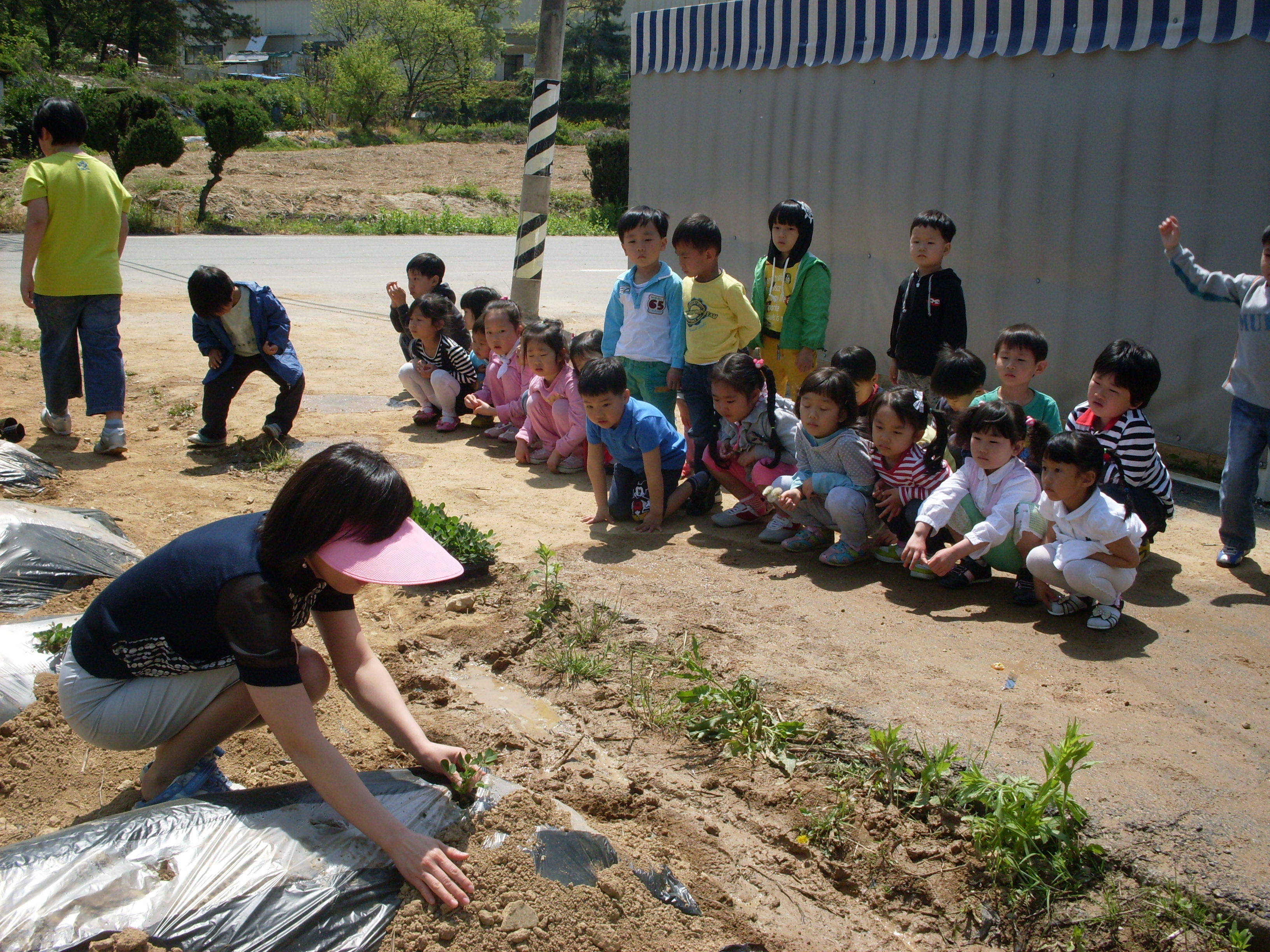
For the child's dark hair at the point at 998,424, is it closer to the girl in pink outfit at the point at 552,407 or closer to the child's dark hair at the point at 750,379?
the child's dark hair at the point at 750,379

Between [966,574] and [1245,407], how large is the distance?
144 centimetres

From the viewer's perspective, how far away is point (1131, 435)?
4090mm

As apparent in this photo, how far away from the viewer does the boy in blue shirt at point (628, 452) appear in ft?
15.3

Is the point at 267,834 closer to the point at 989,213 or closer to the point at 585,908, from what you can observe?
the point at 585,908

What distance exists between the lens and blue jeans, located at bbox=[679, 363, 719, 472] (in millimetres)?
5320

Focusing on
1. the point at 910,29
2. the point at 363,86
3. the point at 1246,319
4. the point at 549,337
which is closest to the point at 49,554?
the point at 549,337

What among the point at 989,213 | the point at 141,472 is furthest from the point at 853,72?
the point at 141,472

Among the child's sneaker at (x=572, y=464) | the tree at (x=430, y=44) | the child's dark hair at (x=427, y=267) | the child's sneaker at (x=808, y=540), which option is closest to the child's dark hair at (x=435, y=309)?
the child's dark hair at (x=427, y=267)

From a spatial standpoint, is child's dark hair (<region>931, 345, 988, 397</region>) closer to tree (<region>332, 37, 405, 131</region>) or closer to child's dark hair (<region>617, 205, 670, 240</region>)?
child's dark hair (<region>617, 205, 670, 240</region>)

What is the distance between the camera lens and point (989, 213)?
6516mm

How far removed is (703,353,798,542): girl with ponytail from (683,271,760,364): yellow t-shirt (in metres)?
0.25

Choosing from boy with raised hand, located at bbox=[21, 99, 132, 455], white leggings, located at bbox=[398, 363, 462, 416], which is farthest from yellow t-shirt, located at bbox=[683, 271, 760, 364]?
boy with raised hand, located at bbox=[21, 99, 132, 455]

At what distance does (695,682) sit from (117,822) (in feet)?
5.62

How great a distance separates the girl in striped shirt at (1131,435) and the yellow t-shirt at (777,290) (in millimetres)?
1833
